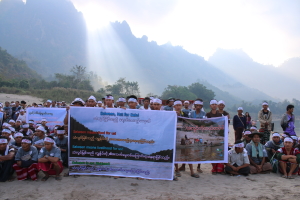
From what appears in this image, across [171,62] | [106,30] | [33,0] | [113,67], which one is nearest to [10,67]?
[113,67]

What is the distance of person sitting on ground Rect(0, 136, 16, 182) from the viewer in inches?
200

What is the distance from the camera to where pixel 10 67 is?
5791cm

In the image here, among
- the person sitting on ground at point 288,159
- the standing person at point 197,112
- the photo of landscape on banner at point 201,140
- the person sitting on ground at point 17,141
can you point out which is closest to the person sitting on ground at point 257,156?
the person sitting on ground at point 288,159

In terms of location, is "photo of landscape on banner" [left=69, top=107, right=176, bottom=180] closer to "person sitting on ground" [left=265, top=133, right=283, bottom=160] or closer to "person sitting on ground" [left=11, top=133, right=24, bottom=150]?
"person sitting on ground" [left=11, top=133, right=24, bottom=150]

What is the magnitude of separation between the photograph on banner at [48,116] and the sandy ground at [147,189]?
11.9ft

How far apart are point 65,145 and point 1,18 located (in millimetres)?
162017

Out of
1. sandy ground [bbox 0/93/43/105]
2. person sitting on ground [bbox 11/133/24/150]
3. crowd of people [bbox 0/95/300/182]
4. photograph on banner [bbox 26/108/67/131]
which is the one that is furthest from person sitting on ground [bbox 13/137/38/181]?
sandy ground [bbox 0/93/43/105]

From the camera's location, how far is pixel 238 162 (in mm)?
5980

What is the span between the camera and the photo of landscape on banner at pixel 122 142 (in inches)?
205

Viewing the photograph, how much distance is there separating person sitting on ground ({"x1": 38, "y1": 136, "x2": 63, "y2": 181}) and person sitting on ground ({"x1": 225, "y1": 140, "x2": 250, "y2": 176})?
174 inches

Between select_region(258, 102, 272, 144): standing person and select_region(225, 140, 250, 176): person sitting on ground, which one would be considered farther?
select_region(258, 102, 272, 144): standing person

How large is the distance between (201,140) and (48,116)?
6.45m

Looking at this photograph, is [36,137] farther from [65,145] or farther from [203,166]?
[203,166]

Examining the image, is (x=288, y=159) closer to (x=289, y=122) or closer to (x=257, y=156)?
(x=257, y=156)
